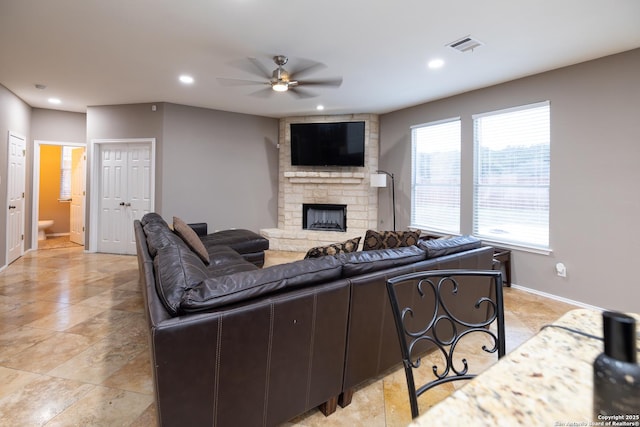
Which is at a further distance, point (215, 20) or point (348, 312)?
point (215, 20)

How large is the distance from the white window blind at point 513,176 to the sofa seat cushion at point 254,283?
331cm

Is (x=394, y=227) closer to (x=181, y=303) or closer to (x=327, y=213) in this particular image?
(x=327, y=213)

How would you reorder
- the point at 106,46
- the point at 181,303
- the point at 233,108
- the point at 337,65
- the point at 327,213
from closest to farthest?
the point at 181,303 < the point at 106,46 < the point at 337,65 < the point at 233,108 < the point at 327,213

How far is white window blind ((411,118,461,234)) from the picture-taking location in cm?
484

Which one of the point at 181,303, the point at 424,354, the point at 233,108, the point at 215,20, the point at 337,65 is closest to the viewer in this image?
the point at 181,303

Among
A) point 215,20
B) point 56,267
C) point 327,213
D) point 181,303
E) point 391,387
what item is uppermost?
point 215,20

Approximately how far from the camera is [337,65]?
3.58 m

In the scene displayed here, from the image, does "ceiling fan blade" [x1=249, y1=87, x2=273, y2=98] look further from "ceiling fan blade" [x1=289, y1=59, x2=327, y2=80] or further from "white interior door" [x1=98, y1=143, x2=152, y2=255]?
"white interior door" [x1=98, y1=143, x2=152, y2=255]

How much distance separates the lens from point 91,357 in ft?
7.38

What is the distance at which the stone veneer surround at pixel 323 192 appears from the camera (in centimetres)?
598

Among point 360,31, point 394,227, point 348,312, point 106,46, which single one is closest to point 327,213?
point 394,227

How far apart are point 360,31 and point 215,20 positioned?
1257mm

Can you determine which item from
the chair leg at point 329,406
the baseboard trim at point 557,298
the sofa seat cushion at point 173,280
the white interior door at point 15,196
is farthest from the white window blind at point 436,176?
the white interior door at point 15,196

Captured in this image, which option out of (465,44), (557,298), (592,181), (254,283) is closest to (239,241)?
(254,283)
